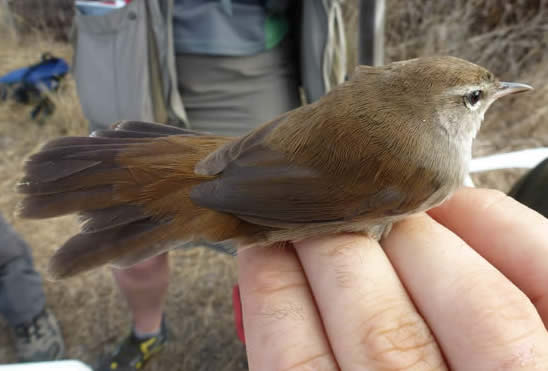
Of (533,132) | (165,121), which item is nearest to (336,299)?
(165,121)

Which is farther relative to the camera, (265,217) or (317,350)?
(265,217)

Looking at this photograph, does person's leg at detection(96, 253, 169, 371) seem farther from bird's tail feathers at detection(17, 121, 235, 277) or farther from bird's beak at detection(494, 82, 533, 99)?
bird's beak at detection(494, 82, 533, 99)

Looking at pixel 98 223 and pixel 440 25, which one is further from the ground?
pixel 440 25

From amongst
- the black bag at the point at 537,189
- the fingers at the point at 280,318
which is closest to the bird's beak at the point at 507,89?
the black bag at the point at 537,189

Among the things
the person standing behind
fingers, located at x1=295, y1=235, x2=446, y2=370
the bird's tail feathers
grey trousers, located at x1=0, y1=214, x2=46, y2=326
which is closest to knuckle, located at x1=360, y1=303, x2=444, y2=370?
fingers, located at x1=295, y1=235, x2=446, y2=370

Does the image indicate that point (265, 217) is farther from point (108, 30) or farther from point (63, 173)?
point (108, 30)

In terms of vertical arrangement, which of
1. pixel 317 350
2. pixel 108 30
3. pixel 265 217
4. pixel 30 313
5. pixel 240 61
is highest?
pixel 108 30
